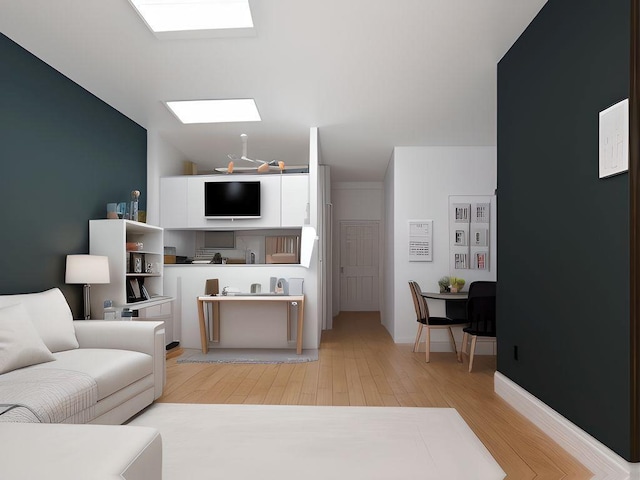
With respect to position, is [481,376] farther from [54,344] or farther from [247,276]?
[54,344]

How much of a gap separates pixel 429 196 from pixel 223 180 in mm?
2916

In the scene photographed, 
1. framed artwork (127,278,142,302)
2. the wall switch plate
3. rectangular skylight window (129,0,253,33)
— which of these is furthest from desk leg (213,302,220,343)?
the wall switch plate

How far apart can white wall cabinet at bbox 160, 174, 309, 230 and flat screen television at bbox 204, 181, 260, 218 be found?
0.08 metres

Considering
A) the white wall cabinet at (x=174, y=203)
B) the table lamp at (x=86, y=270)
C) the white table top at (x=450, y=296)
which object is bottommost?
the white table top at (x=450, y=296)

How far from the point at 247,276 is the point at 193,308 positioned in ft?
2.78

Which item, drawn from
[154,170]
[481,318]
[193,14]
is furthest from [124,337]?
[481,318]

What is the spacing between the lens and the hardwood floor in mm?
2678

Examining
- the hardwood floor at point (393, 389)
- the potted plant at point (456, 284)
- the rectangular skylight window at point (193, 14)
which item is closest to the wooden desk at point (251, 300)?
the hardwood floor at point (393, 389)

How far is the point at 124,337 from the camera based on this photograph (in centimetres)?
357

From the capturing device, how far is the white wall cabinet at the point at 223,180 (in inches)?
256

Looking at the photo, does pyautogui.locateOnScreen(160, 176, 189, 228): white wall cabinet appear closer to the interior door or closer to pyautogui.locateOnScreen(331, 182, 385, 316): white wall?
pyautogui.locateOnScreen(331, 182, 385, 316): white wall

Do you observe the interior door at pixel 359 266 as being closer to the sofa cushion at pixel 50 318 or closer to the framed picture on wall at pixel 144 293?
the framed picture on wall at pixel 144 293

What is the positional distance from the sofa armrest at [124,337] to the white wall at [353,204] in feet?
21.1

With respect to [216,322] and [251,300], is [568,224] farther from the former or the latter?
[216,322]
